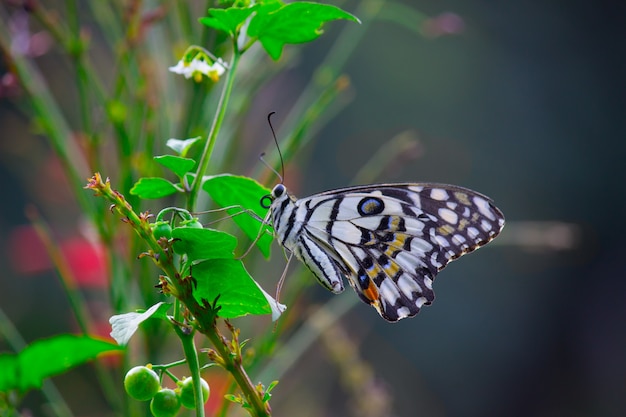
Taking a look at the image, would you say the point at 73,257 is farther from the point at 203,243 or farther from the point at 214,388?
the point at 203,243

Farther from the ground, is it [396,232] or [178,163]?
[178,163]

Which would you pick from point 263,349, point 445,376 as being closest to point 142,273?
point 263,349

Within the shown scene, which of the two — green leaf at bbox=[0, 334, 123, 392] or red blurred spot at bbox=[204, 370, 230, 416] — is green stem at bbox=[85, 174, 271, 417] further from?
red blurred spot at bbox=[204, 370, 230, 416]

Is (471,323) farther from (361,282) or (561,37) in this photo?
(361,282)

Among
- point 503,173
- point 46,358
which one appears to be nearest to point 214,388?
point 46,358

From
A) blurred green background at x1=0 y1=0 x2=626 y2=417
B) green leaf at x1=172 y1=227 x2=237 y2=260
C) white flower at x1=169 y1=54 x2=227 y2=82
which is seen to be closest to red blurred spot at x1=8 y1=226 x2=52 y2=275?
blurred green background at x1=0 y1=0 x2=626 y2=417

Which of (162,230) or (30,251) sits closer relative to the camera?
(162,230)

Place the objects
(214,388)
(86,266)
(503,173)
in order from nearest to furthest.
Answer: (214,388) < (86,266) < (503,173)
